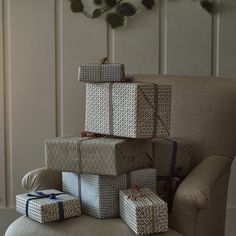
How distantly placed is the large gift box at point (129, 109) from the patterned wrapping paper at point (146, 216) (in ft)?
0.74

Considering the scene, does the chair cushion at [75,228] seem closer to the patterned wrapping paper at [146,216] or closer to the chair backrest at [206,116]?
the patterned wrapping paper at [146,216]

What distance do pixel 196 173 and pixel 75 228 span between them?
501 mm

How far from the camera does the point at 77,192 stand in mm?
1718

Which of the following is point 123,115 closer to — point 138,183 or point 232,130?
point 138,183

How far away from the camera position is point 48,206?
5.07 feet

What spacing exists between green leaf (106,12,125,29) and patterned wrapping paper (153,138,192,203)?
713 millimetres

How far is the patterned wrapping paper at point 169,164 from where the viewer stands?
182 centimetres

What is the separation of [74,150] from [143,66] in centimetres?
84

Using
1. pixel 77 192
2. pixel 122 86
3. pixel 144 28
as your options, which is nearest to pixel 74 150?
pixel 77 192

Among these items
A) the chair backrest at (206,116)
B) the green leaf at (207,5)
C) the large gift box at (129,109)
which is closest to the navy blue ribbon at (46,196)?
the large gift box at (129,109)

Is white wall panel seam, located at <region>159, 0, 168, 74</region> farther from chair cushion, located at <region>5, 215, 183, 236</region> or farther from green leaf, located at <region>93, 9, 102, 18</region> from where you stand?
chair cushion, located at <region>5, 215, 183, 236</region>

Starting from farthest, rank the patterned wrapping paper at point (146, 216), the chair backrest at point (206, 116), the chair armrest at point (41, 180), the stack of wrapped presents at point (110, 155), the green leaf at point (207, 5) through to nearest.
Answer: the green leaf at point (207, 5) → the chair backrest at point (206, 116) → the chair armrest at point (41, 180) → the stack of wrapped presents at point (110, 155) → the patterned wrapping paper at point (146, 216)


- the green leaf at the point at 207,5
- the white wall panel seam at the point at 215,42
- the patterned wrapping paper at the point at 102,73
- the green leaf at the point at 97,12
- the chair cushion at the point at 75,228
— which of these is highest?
the green leaf at the point at 207,5

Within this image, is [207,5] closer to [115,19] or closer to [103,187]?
[115,19]
